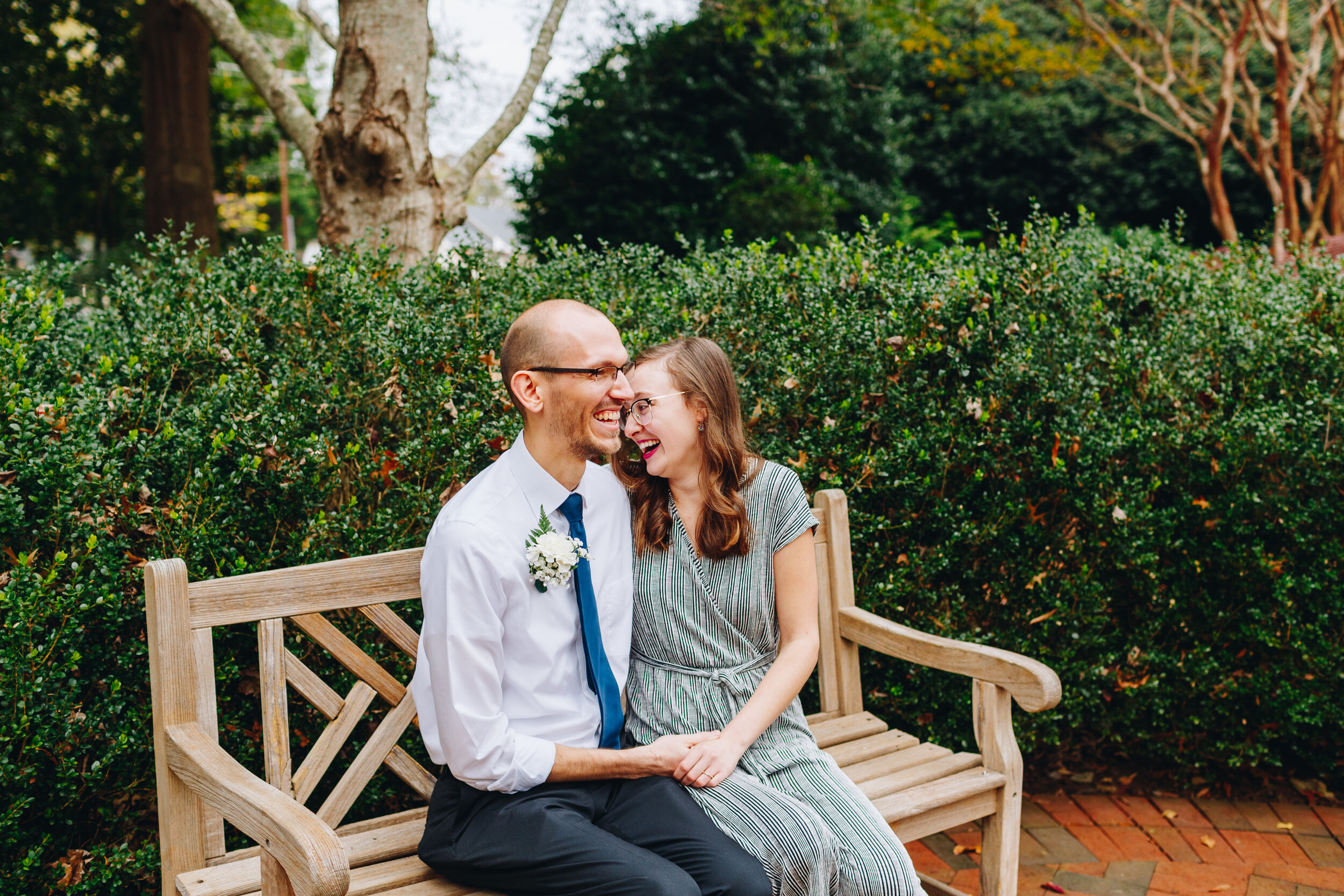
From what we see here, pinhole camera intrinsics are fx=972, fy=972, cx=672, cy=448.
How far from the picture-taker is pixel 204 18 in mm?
5434

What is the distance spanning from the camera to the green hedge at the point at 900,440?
8.37 ft

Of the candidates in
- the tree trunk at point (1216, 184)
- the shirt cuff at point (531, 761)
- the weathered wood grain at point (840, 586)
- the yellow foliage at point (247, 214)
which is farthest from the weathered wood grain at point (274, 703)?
the yellow foliage at point (247, 214)

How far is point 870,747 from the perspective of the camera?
9.55 ft

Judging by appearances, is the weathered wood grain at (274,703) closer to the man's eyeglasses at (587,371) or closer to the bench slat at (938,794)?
the man's eyeglasses at (587,371)

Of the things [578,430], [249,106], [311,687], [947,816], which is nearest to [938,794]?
[947,816]

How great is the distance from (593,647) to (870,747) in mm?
1081

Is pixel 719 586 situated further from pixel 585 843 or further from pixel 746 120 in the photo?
pixel 746 120

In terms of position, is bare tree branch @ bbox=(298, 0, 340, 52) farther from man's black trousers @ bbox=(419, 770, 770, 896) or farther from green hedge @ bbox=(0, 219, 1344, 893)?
man's black trousers @ bbox=(419, 770, 770, 896)

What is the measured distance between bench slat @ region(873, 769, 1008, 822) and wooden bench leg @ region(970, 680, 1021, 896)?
42mm

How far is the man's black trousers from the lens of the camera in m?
1.99

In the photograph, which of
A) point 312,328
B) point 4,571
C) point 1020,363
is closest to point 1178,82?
point 1020,363

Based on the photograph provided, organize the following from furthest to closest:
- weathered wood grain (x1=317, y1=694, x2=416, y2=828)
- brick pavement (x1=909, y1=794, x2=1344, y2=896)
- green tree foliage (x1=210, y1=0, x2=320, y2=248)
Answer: green tree foliage (x1=210, y1=0, x2=320, y2=248) → brick pavement (x1=909, y1=794, x2=1344, y2=896) → weathered wood grain (x1=317, y1=694, x2=416, y2=828)

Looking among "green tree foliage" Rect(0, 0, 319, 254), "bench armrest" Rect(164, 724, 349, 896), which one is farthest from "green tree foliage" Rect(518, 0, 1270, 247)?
"bench armrest" Rect(164, 724, 349, 896)

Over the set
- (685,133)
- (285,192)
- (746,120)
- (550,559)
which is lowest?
(550,559)
